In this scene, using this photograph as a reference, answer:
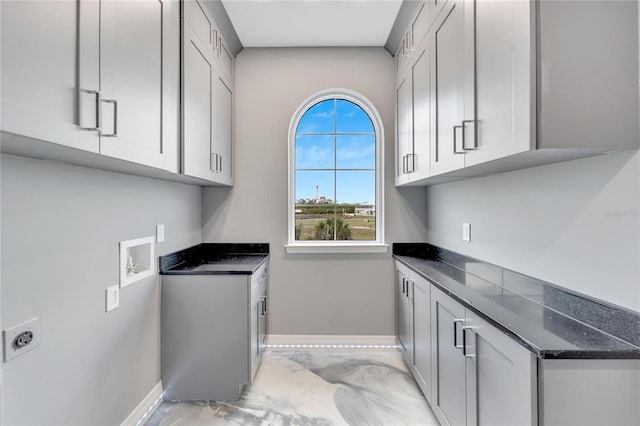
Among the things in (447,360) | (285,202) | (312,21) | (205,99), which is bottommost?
(447,360)

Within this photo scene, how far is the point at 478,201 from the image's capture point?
2.01 m

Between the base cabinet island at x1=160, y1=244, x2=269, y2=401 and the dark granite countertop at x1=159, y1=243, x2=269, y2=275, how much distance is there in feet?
0.05

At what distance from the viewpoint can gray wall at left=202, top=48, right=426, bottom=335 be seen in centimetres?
289

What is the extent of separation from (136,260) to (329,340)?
1.78 m

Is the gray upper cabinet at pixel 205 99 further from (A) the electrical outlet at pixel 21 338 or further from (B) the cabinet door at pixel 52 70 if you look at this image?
(A) the electrical outlet at pixel 21 338

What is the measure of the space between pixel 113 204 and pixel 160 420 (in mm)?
1355

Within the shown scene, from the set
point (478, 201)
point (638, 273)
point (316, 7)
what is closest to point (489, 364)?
point (638, 273)

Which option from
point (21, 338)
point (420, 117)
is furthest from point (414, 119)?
point (21, 338)

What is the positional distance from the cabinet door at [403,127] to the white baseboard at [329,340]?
1460 millimetres

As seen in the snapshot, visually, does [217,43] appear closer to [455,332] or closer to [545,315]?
[455,332]

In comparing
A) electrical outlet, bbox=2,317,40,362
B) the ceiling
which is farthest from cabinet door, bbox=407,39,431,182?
electrical outlet, bbox=2,317,40,362

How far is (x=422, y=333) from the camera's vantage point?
2045mm

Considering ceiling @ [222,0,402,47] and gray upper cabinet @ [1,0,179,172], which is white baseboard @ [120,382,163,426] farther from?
ceiling @ [222,0,402,47]

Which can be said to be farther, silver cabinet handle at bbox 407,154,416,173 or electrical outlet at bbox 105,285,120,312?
silver cabinet handle at bbox 407,154,416,173
